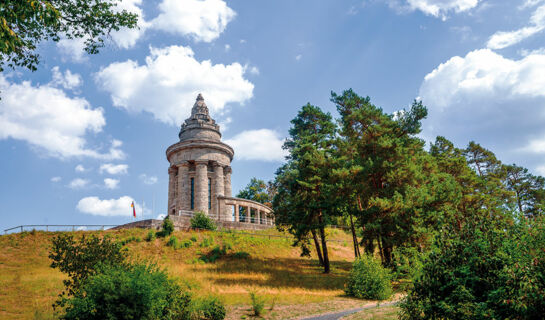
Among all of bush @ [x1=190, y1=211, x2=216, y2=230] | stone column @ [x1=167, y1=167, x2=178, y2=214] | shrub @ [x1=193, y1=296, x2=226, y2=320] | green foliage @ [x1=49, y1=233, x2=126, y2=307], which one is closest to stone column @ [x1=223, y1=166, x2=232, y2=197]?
stone column @ [x1=167, y1=167, x2=178, y2=214]

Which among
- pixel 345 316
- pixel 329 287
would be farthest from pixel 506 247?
pixel 329 287

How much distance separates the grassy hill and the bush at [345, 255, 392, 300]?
110 centimetres

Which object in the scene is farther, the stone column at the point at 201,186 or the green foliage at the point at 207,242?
the stone column at the point at 201,186

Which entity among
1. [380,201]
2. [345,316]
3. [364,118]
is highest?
[364,118]

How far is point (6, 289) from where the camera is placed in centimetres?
1675

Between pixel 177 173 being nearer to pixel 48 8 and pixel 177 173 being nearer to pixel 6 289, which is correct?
pixel 6 289

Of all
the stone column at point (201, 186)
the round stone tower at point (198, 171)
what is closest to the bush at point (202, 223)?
the round stone tower at point (198, 171)

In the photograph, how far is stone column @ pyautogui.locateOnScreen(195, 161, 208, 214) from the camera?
41.4 m

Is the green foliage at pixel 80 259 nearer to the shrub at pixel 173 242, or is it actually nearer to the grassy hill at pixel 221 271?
the grassy hill at pixel 221 271

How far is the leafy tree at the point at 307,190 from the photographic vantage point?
2506 centimetres

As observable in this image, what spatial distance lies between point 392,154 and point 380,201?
473 centimetres

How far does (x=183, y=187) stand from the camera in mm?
42344

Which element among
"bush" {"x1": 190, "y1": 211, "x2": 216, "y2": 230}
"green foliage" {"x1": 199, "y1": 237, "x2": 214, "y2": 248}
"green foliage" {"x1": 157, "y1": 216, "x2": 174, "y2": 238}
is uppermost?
"bush" {"x1": 190, "y1": 211, "x2": 216, "y2": 230}

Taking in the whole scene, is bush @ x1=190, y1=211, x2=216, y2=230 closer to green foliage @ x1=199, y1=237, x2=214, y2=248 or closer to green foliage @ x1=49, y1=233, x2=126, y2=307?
green foliage @ x1=199, y1=237, x2=214, y2=248
